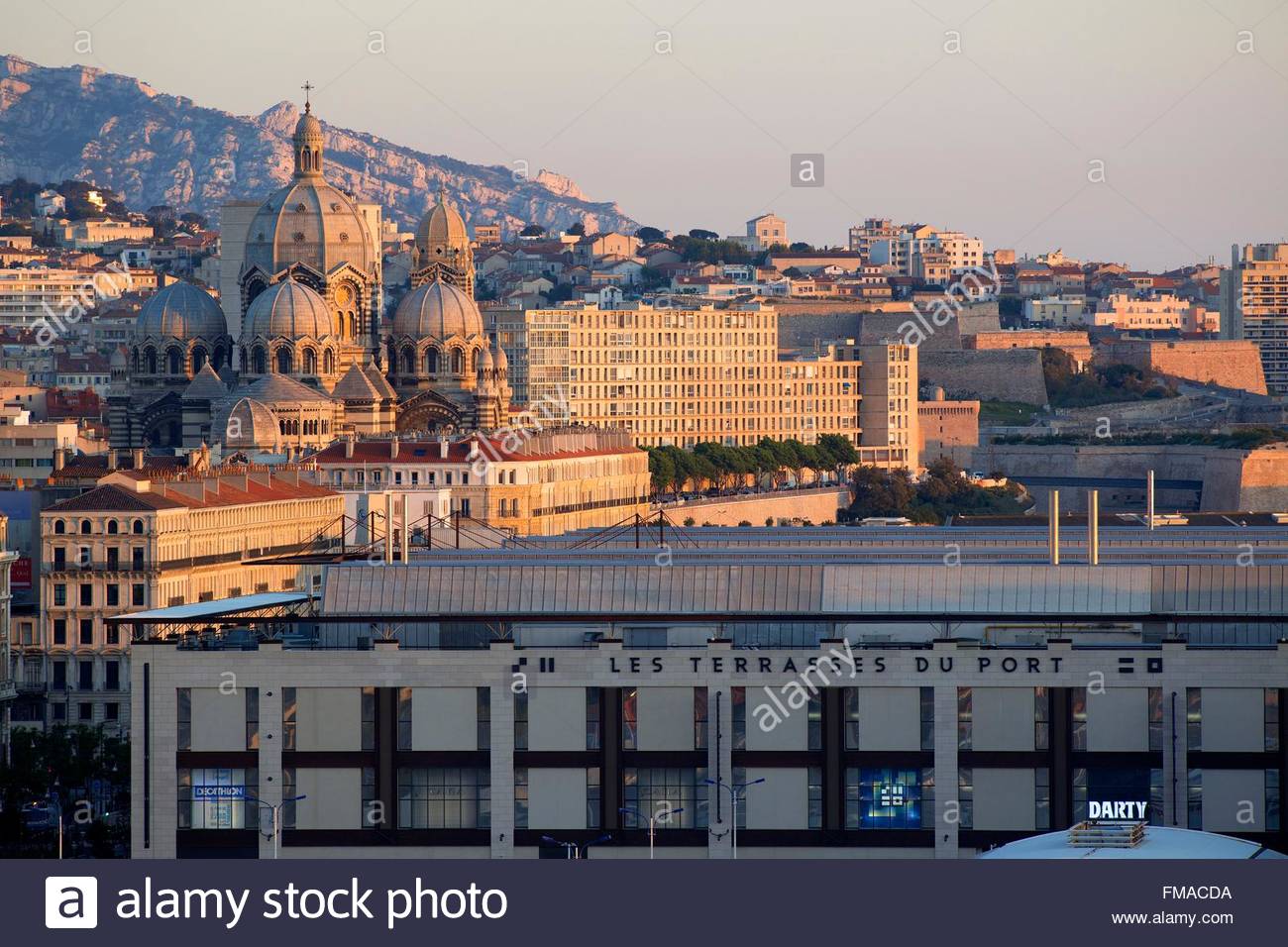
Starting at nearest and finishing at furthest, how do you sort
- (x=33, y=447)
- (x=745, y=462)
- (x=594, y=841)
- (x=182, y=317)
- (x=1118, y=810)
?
(x=1118, y=810) → (x=594, y=841) → (x=33, y=447) → (x=182, y=317) → (x=745, y=462)

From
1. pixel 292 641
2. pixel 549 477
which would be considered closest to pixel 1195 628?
pixel 292 641

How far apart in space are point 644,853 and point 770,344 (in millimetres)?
131875

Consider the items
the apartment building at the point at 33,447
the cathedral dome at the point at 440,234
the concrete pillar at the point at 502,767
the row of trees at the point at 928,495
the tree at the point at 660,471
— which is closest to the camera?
the concrete pillar at the point at 502,767

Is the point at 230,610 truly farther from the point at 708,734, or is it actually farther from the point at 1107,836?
the point at 1107,836

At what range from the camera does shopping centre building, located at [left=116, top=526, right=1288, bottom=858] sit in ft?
142

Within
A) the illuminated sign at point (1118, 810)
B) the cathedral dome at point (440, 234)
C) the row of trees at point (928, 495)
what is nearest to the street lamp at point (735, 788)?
the illuminated sign at point (1118, 810)

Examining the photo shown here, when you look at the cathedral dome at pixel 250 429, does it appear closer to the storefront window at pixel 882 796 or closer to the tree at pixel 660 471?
the tree at pixel 660 471

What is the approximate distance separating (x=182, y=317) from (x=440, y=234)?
1569 centimetres

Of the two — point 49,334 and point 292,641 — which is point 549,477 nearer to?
point 49,334

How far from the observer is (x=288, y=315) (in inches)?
5315

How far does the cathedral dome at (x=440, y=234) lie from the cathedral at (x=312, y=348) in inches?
210

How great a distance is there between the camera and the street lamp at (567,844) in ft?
141

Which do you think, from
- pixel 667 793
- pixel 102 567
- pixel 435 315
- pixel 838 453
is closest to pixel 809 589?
pixel 667 793

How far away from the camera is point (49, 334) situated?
17475 cm
